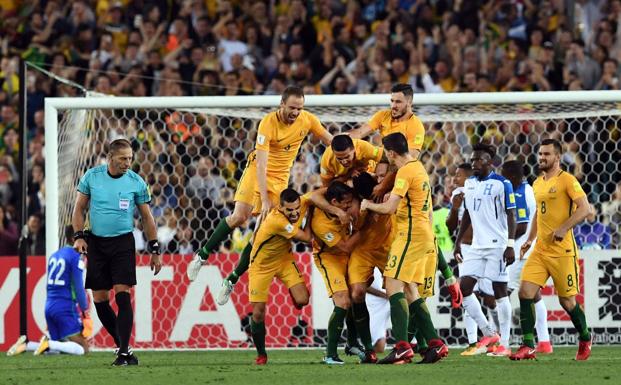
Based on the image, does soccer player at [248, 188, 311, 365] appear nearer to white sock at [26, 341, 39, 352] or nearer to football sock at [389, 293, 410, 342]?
football sock at [389, 293, 410, 342]

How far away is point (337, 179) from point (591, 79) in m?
7.97

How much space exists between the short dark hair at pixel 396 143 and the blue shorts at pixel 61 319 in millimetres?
4975

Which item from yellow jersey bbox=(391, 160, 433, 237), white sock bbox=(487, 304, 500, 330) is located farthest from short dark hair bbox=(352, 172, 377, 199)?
white sock bbox=(487, 304, 500, 330)

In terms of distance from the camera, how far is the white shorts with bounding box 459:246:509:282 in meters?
13.2

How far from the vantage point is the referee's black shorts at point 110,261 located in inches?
450

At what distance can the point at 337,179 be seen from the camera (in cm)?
1153

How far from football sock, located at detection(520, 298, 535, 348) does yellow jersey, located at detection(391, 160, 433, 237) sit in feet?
4.00

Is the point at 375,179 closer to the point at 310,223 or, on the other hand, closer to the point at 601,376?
the point at 310,223

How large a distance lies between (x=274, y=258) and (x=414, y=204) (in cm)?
141

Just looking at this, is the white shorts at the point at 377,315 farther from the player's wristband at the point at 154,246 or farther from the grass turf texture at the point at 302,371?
the player's wristband at the point at 154,246

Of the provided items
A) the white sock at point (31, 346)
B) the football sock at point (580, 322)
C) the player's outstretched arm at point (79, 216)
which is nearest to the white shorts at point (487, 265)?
the football sock at point (580, 322)

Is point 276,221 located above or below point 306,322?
above

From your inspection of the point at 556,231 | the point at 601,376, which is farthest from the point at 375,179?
the point at 601,376

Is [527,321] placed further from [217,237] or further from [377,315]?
[217,237]
